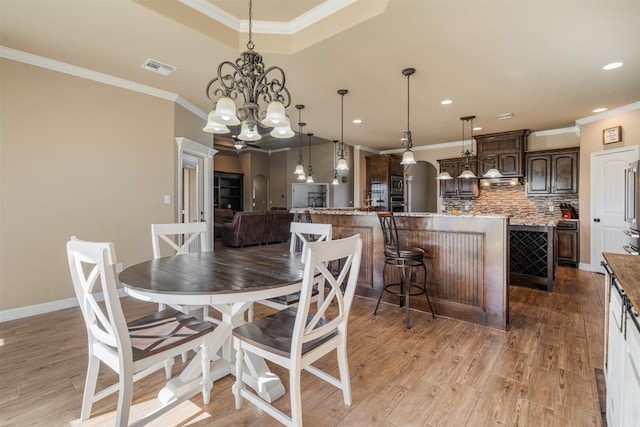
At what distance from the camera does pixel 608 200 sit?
4.93 metres

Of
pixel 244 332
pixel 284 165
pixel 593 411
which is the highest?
pixel 284 165

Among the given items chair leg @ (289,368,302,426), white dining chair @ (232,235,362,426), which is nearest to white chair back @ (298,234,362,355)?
white dining chair @ (232,235,362,426)

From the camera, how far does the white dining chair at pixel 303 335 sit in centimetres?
140

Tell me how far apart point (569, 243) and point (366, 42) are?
535cm

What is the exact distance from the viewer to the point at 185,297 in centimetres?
142

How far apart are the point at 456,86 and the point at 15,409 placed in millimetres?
4878

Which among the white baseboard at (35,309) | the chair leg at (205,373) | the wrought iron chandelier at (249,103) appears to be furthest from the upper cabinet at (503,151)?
the white baseboard at (35,309)

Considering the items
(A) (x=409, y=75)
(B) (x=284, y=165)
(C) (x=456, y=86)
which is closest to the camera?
(A) (x=409, y=75)

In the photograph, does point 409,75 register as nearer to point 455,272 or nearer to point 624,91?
point 455,272

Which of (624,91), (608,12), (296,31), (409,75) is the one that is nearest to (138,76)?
(296,31)

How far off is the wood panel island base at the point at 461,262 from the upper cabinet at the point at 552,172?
13.8 feet

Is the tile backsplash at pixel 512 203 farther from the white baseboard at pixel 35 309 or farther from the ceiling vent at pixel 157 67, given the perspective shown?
the white baseboard at pixel 35 309

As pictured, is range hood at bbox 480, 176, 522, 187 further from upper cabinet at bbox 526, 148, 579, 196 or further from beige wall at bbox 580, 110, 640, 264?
beige wall at bbox 580, 110, 640, 264

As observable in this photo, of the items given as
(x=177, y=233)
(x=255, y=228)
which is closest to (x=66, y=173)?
(x=177, y=233)
